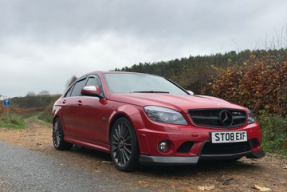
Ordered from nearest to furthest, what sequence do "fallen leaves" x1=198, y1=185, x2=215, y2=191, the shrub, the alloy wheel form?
"fallen leaves" x1=198, y1=185, x2=215, y2=191
the alloy wheel
the shrub

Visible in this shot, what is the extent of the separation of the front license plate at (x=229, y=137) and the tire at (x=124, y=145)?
0.98 meters

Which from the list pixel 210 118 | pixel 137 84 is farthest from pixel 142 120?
pixel 137 84

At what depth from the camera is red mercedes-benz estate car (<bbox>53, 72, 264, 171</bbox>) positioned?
13.2 feet

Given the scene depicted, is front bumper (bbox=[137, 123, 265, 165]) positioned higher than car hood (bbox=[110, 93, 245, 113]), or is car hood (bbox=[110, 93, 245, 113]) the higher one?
car hood (bbox=[110, 93, 245, 113])

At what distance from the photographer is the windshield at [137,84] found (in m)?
5.26

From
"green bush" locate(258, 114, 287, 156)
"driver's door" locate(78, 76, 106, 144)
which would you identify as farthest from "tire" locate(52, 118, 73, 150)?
"green bush" locate(258, 114, 287, 156)

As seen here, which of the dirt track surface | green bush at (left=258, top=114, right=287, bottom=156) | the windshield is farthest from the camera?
green bush at (left=258, top=114, right=287, bottom=156)

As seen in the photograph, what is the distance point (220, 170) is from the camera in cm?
464

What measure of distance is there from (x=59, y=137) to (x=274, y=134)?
4.63m

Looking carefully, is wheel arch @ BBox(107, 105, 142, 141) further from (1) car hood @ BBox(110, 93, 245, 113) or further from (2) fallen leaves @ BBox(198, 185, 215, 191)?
(2) fallen leaves @ BBox(198, 185, 215, 191)

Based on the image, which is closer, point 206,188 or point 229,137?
point 206,188

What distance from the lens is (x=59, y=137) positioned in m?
6.91

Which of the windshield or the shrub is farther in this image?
the shrub

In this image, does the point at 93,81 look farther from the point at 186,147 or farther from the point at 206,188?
the point at 206,188
